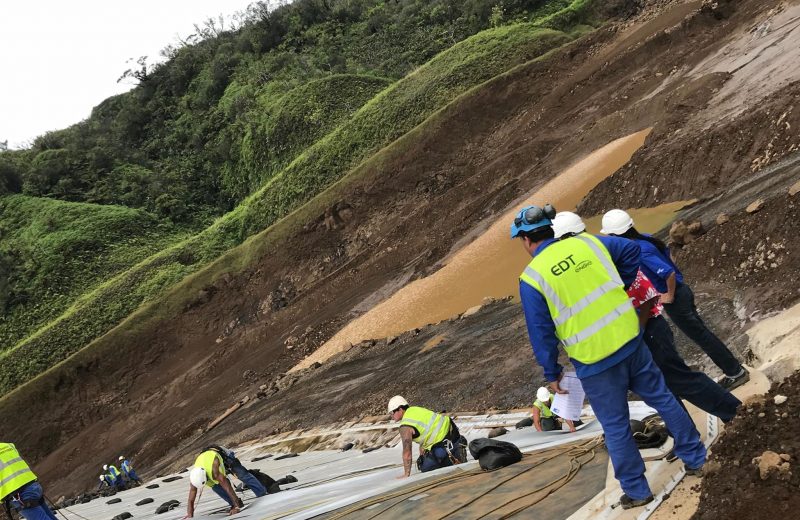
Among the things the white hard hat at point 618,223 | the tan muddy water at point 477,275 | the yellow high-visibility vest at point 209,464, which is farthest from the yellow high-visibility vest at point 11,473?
the tan muddy water at point 477,275

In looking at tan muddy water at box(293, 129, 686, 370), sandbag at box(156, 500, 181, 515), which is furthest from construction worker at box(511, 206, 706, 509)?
tan muddy water at box(293, 129, 686, 370)

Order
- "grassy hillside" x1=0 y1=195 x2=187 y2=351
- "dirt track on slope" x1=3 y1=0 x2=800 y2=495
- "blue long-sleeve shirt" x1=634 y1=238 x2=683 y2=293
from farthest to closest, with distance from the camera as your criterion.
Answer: "grassy hillside" x1=0 y1=195 x2=187 y2=351 < "dirt track on slope" x1=3 y1=0 x2=800 y2=495 < "blue long-sleeve shirt" x1=634 y1=238 x2=683 y2=293

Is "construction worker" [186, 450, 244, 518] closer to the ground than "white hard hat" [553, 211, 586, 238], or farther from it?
closer to the ground

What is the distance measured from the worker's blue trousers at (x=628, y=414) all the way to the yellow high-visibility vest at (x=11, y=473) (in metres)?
6.77

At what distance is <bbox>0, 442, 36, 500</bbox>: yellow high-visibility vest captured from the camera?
7277mm

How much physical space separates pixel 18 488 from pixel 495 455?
5.70 meters

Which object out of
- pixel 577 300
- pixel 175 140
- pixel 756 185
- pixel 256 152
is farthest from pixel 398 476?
pixel 175 140

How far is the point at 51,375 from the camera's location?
2709cm

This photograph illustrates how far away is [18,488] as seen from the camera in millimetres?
7344

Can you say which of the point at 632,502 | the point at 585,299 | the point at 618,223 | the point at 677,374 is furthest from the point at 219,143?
the point at 632,502

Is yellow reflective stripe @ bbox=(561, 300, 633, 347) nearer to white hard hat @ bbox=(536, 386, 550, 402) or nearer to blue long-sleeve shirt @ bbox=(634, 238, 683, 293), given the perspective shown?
blue long-sleeve shirt @ bbox=(634, 238, 683, 293)

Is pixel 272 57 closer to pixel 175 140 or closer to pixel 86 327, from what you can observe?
pixel 175 140

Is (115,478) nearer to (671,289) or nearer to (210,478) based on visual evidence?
(210,478)

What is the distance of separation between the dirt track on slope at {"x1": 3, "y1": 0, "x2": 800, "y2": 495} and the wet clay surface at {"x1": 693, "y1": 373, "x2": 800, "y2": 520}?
11.1m
